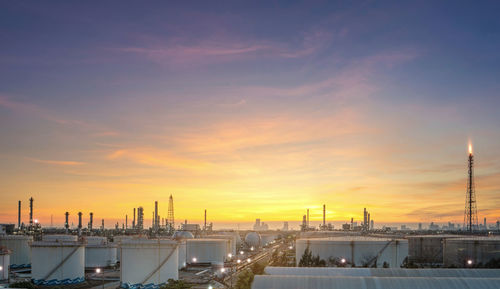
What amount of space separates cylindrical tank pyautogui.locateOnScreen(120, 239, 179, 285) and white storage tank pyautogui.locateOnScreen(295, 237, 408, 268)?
1484 centimetres

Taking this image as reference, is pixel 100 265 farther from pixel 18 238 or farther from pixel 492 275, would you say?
pixel 492 275

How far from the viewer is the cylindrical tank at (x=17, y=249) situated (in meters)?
65.4

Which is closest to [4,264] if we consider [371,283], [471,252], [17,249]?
[17,249]

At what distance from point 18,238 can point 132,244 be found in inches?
1256

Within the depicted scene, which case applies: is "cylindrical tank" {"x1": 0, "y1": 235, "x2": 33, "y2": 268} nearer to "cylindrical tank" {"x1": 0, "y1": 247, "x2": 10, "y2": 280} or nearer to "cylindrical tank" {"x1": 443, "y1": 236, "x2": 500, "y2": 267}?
"cylindrical tank" {"x1": 0, "y1": 247, "x2": 10, "y2": 280}

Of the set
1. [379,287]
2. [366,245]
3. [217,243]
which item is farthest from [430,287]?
[217,243]

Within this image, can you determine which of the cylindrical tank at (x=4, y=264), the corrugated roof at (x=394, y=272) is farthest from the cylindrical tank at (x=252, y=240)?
the corrugated roof at (x=394, y=272)

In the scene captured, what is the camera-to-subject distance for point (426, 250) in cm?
6041

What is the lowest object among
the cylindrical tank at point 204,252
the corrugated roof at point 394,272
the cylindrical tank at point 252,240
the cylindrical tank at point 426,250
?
the cylindrical tank at point 252,240

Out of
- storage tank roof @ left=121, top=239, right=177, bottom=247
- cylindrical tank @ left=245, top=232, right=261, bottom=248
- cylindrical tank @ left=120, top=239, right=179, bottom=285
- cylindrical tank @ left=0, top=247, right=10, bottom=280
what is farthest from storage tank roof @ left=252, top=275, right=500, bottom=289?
cylindrical tank @ left=245, top=232, right=261, bottom=248

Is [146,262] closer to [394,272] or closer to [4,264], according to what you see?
[4,264]

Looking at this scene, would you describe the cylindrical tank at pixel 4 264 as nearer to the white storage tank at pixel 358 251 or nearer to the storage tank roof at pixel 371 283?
the white storage tank at pixel 358 251

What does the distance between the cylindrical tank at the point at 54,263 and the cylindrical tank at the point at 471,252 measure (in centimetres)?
4319

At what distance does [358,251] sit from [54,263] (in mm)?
33330
